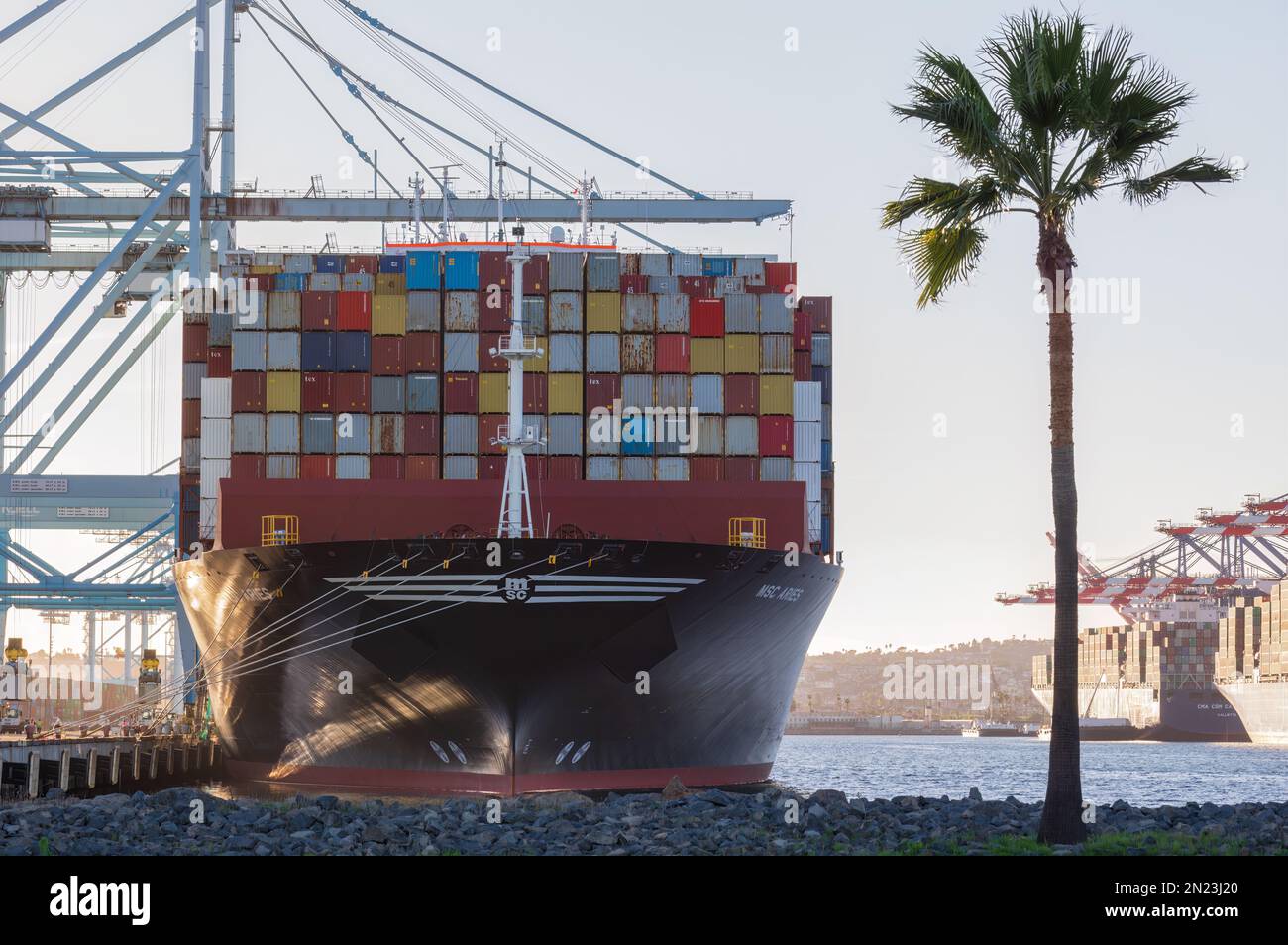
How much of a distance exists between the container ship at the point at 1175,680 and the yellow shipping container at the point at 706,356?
140 m

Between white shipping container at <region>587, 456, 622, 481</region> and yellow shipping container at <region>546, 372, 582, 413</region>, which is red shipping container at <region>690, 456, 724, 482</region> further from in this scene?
yellow shipping container at <region>546, 372, 582, 413</region>

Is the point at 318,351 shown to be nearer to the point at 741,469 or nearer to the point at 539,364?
the point at 539,364

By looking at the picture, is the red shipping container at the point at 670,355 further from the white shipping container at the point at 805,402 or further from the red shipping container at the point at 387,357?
the red shipping container at the point at 387,357

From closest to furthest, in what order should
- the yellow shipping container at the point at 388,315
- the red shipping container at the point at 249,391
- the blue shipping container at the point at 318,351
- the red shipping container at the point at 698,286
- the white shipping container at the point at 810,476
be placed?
the red shipping container at the point at 249,391
the blue shipping container at the point at 318,351
the yellow shipping container at the point at 388,315
the white shipping container at the point at 810,476
the red shipping container at the point at 698,286

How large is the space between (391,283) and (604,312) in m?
5.01

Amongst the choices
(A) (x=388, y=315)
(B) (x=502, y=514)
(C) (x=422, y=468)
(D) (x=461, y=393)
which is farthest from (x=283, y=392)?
(B) (x=502, y=514)

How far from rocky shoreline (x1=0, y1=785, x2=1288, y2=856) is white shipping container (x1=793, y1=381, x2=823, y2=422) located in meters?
15.5

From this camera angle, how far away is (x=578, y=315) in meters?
40.8

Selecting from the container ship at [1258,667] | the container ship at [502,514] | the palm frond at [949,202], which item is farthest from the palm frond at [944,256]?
the container ship at [1258,667]

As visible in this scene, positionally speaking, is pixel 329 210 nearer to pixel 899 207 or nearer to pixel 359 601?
pixel 359 601

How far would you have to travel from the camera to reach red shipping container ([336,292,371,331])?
4062 cm

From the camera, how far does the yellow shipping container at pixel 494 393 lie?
39.3 meters
